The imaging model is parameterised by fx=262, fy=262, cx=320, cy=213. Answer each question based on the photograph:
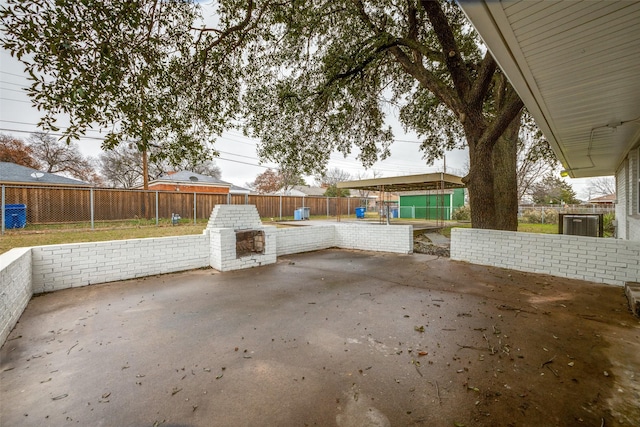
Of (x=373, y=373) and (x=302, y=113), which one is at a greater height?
(x=302, y=113)

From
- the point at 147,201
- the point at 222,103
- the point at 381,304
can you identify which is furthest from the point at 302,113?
the point at 147,201

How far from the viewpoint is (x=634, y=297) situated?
3398 millimetres

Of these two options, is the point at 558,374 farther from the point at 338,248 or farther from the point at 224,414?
the point at 338,248

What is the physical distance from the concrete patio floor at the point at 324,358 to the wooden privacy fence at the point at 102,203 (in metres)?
7.02

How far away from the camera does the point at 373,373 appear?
2146 millimetres

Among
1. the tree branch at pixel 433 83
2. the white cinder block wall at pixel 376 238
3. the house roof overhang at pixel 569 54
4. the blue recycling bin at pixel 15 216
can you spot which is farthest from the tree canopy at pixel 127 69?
the blue recycling bin at pixel 15 216

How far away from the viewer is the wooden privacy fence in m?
9.06

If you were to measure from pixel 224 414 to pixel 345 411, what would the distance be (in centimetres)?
80

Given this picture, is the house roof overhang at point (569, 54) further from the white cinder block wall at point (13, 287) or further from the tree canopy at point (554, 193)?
the tree canopy at point (554, 193)

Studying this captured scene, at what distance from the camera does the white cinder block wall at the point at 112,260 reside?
4.17 meters

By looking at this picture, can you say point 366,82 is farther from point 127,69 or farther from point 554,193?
point 554,193

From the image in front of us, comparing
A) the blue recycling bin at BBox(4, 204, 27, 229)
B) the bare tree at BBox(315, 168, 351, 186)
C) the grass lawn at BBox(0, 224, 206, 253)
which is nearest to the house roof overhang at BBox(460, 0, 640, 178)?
the grass lawn at BBox(0, 224, 206, 253)

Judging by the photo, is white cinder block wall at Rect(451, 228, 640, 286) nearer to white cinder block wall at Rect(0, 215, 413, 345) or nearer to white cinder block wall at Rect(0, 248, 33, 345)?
white cinder block wall at Rect(0, 215, 413, 345)

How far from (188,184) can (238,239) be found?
16778 mm
